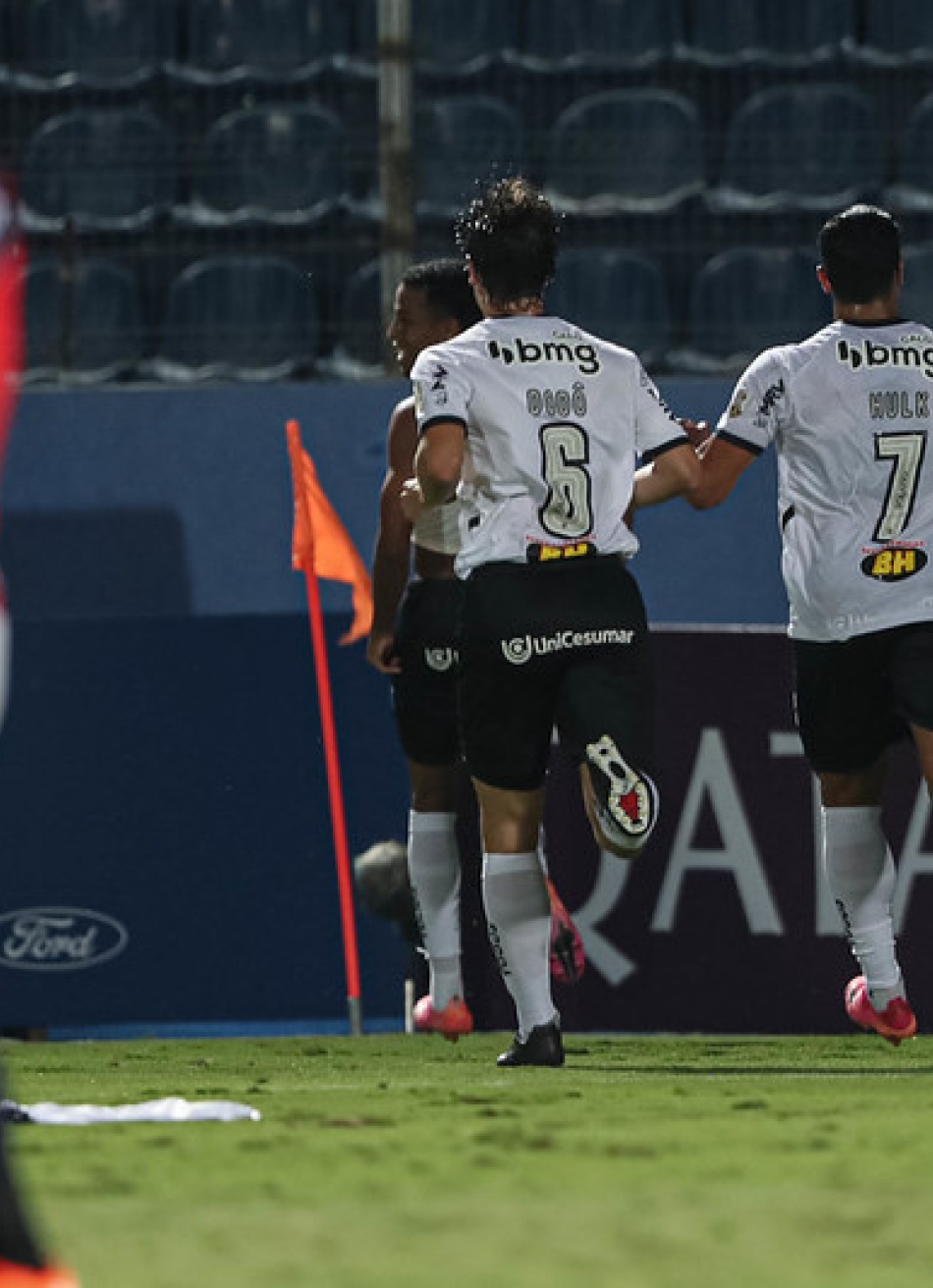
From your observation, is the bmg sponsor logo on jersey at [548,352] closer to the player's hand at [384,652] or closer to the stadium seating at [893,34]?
the player's hand at [384,652]

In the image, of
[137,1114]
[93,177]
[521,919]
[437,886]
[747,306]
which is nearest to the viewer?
[137,1114]

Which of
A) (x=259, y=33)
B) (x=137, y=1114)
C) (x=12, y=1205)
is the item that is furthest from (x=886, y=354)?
(x=259, y=33)

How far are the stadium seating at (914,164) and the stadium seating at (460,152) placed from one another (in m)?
1.53

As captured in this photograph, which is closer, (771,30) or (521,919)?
(521,919)

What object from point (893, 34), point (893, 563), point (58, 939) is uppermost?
point (893, 34)

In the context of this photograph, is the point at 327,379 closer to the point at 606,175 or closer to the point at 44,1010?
the point at 606,175

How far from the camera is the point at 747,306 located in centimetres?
1145

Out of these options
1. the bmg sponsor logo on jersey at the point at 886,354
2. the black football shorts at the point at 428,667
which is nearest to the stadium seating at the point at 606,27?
the black football shorts at the point at 428,667

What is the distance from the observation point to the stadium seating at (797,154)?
11.2 metres

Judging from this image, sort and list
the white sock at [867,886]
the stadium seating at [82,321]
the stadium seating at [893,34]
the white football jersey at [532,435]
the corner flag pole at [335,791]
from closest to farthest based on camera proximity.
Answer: the white football jersey at [532,435] < the white sock at [867,886] < the corner flag pole at [335,791] < the stadium seating at [82,321] < the stadium seating at [893,34]

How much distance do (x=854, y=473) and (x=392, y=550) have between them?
1.41 m

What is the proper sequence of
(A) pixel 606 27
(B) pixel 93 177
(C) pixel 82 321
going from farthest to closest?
(A) pixel 606 27 → (C) pixel 82 321 → (B) pixel 93 177

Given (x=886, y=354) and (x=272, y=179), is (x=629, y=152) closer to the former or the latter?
(x=272, y=179)

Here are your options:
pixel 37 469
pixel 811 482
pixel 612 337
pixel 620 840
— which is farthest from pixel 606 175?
pixel 620 840
